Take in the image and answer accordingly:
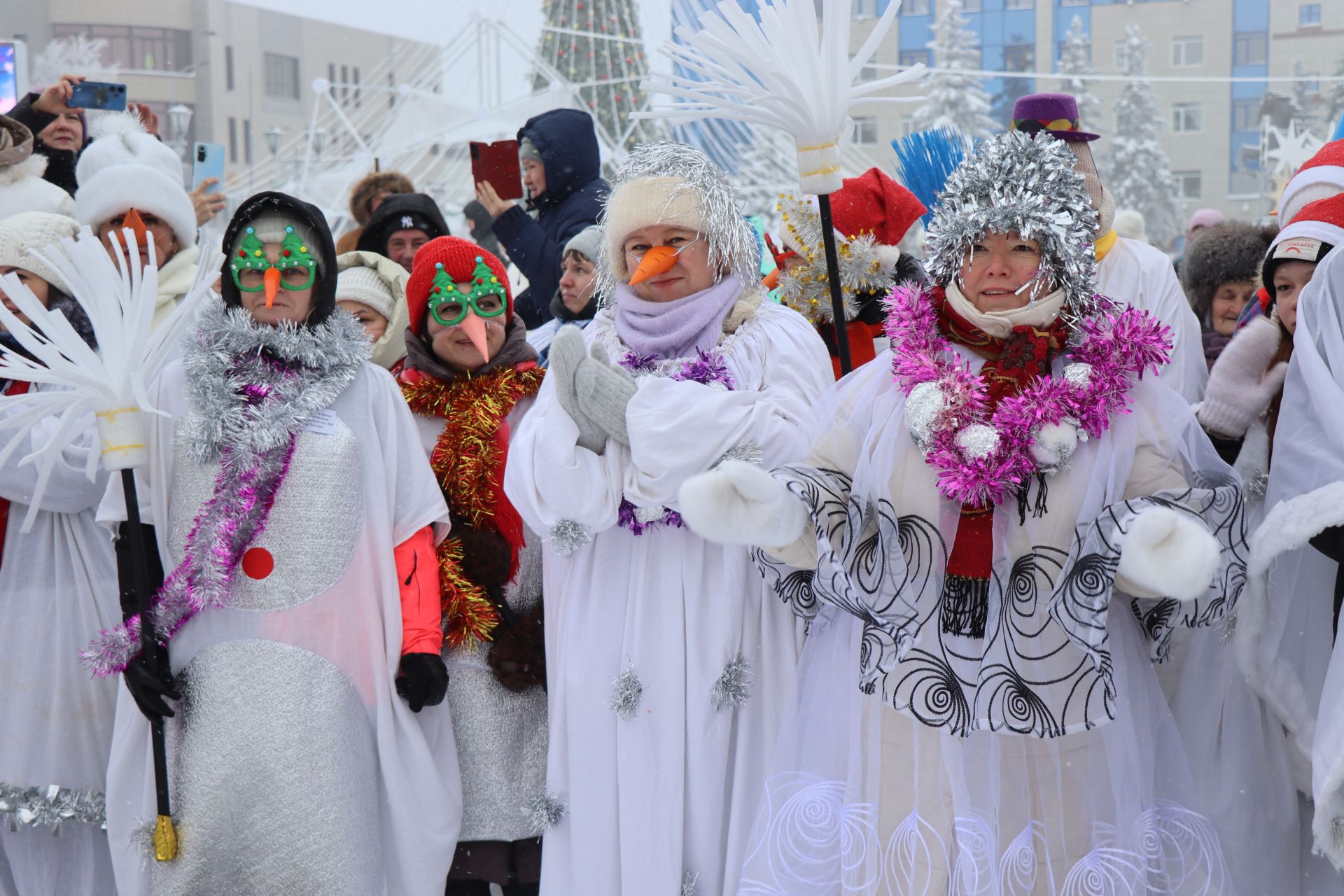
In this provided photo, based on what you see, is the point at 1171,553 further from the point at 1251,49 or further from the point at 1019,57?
the point at 1019,57

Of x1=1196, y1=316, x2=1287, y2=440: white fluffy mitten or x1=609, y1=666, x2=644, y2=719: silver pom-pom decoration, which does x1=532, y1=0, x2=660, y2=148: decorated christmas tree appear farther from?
x1=609, y1=666, x2=644, y2=719: silver pom-pom decoration

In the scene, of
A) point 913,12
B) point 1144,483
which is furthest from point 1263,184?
point 1144,483

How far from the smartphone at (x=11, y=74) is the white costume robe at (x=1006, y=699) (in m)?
5.45

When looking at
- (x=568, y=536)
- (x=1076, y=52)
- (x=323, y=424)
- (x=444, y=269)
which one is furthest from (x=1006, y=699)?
(x=1076, y=52)

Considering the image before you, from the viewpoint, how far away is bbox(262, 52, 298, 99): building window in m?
14.8

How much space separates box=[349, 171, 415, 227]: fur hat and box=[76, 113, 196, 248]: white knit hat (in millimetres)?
1387

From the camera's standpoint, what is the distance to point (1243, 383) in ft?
10.2

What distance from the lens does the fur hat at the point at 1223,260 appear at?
16.6 feet

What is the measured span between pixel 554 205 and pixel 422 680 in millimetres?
2360

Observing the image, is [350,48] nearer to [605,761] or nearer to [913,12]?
[913,12]

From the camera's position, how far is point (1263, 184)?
14391mm

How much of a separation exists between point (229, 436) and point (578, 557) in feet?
2.89

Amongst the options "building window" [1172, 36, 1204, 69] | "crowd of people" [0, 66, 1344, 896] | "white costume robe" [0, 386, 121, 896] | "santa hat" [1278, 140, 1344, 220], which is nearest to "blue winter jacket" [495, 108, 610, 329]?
"crowd of people" [0, 66, 1344, 896]

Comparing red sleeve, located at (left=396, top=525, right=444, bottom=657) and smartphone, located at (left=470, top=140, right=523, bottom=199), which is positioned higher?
smartphone, located at (left=470, top=140, right=523, bottom=199)
